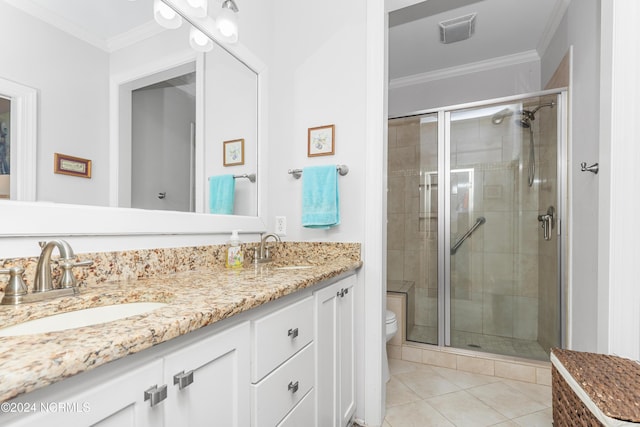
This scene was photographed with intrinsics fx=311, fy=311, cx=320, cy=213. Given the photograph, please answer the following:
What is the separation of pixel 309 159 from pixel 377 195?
45 cm

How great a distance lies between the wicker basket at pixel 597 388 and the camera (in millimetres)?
870

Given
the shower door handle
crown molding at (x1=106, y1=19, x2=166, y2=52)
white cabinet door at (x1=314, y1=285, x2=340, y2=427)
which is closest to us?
crown molding at (x1=106, y1=19, x2=166, y2=52)

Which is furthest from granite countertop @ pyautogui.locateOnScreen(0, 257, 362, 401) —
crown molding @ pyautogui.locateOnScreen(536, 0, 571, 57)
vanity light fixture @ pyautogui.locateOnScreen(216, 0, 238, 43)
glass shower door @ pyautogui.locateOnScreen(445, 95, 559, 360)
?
crown molding @ pyautogui.locateOnScreen(536, 0, 571, 57)

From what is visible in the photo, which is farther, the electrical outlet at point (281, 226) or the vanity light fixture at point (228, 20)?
the electrical outlet at point (281, 226)

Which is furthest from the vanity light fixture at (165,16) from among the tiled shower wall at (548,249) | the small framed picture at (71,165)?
the tiled shower wall at (548,249)

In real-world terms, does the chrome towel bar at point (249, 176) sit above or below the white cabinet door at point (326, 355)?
above

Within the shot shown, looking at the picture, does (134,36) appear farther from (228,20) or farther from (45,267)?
(45,267)

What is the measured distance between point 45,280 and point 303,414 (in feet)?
2.89

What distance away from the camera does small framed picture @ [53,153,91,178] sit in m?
0.93

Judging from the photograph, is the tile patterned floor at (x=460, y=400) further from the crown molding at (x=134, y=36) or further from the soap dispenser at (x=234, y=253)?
the crown molding at (x=134, y=36)

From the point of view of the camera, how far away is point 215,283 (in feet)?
3.35

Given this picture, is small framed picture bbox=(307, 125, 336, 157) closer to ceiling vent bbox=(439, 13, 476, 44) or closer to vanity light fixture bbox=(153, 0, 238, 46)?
vanity light fixture bbox=(153, 0, 238, 46)

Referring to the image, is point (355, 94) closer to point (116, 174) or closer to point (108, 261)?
point (116, 174)

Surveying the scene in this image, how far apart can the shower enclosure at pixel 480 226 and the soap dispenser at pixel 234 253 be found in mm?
1584
